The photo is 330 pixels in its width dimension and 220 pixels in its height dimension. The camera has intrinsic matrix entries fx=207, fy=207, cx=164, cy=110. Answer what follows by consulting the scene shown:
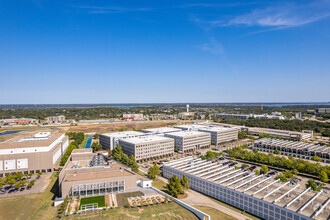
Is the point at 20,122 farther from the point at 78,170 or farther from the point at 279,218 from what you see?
the point at 279,218

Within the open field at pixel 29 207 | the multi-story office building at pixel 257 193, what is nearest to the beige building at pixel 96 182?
the open field at pixel 29 207

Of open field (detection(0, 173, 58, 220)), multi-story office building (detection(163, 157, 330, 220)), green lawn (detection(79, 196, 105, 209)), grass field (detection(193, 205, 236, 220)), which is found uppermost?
multi-story office building (detection(163, 157, 330, 220))

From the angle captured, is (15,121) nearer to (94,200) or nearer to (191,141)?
(191,141)

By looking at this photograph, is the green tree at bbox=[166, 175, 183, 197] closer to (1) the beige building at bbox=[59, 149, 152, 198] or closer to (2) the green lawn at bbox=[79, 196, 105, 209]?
(1) the beige building at bbox=[59, 149, 152, 198]

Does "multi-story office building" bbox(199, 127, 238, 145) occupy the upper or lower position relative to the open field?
upper

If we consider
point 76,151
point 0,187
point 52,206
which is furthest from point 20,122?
point 52,206

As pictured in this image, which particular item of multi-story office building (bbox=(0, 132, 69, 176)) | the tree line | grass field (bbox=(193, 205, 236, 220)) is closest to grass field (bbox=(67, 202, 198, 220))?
grass field (bbox=(193, 205, 236, 220))

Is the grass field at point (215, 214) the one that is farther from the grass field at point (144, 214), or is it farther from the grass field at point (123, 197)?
the grass field at point (123, 197)
